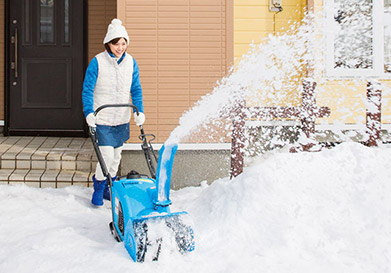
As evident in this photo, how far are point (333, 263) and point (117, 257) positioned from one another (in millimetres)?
1605

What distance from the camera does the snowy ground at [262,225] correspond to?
2945mm

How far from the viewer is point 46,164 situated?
5566 mm

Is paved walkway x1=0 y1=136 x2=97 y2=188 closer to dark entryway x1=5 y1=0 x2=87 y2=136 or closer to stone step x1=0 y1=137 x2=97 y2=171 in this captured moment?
stone step x1=0 y1=137 x2=97 y2=171

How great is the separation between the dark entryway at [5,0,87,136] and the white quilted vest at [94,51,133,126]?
3.00 metres

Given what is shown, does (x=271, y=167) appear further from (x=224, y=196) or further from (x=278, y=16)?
(x=278, y=16)

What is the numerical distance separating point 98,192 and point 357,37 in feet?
14.6

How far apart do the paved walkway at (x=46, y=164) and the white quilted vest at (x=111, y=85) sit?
1336 millimetres

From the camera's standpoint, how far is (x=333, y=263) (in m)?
2.96

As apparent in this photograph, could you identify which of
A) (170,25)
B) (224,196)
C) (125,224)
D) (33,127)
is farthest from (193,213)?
(33,127)

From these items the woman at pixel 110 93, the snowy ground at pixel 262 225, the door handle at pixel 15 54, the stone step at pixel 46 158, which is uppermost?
the door handle at pixel 15 54

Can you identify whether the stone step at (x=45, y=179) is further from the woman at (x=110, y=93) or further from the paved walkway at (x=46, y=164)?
the woman at (x=110, y=93)

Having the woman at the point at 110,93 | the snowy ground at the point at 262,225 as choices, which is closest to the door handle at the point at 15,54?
the snowy ground at the point at 262,225

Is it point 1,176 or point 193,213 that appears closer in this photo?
point 193,213

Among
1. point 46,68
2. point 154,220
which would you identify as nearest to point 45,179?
point 46,68
